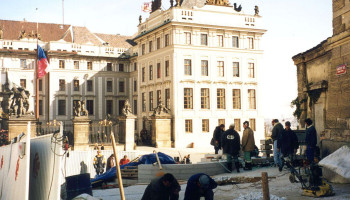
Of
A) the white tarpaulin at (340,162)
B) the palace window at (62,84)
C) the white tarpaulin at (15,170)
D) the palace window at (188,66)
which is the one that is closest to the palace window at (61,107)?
the palace window at (62,84)

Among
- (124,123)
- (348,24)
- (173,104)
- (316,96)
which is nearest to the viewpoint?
(348,24)

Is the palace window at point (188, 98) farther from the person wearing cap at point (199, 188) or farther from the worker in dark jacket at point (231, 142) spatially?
the person wearing cap at point (199, 188)

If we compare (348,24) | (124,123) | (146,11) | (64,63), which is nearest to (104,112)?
(64,63)

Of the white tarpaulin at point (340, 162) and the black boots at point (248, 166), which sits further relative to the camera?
the black boots at point (248, 166)

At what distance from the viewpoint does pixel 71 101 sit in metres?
56.3

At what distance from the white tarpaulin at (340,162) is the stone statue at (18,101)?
20171 mm

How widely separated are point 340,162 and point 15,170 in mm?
7215

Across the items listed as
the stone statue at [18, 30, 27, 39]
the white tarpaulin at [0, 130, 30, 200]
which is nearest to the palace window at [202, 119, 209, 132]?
the stone statue at [18, 30, 27, 39]

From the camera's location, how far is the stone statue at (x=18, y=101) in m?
26.1

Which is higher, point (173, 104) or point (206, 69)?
point (206, 69)

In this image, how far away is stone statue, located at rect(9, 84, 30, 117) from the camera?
85.6 feet

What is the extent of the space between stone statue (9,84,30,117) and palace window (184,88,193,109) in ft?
62.3

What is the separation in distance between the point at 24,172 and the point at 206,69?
119ft

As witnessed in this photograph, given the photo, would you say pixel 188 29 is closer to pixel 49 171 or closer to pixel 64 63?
pixel 64 63
